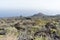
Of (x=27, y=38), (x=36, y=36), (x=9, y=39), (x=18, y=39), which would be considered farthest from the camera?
(x=36, y=36)

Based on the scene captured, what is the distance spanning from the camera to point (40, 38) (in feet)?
49.6

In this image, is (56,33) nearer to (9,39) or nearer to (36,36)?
(36,36)

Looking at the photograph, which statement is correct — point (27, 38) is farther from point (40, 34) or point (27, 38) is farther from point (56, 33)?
point (56, 33)

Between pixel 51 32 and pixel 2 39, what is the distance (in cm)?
623

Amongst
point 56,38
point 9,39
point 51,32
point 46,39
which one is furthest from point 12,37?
point 51,32

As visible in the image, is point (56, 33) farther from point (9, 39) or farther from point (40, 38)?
point (9, 39)

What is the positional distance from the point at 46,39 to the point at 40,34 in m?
1.11

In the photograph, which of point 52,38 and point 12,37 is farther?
point 52,38

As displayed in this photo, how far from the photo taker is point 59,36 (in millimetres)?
16719

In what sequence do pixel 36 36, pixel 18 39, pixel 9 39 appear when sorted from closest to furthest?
pixel 9 39
pixel 18 39
pixel 36 36

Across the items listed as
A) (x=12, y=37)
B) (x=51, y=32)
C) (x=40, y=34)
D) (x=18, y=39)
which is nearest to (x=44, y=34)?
(x=40, y=34)

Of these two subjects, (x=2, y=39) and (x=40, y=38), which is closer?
(x=2, y=39)

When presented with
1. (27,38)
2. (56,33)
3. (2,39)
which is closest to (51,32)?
(56,33)

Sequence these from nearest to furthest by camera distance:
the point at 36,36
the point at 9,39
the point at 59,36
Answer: the point at 9,39 → the point at 36,36 → the point at 59,36
